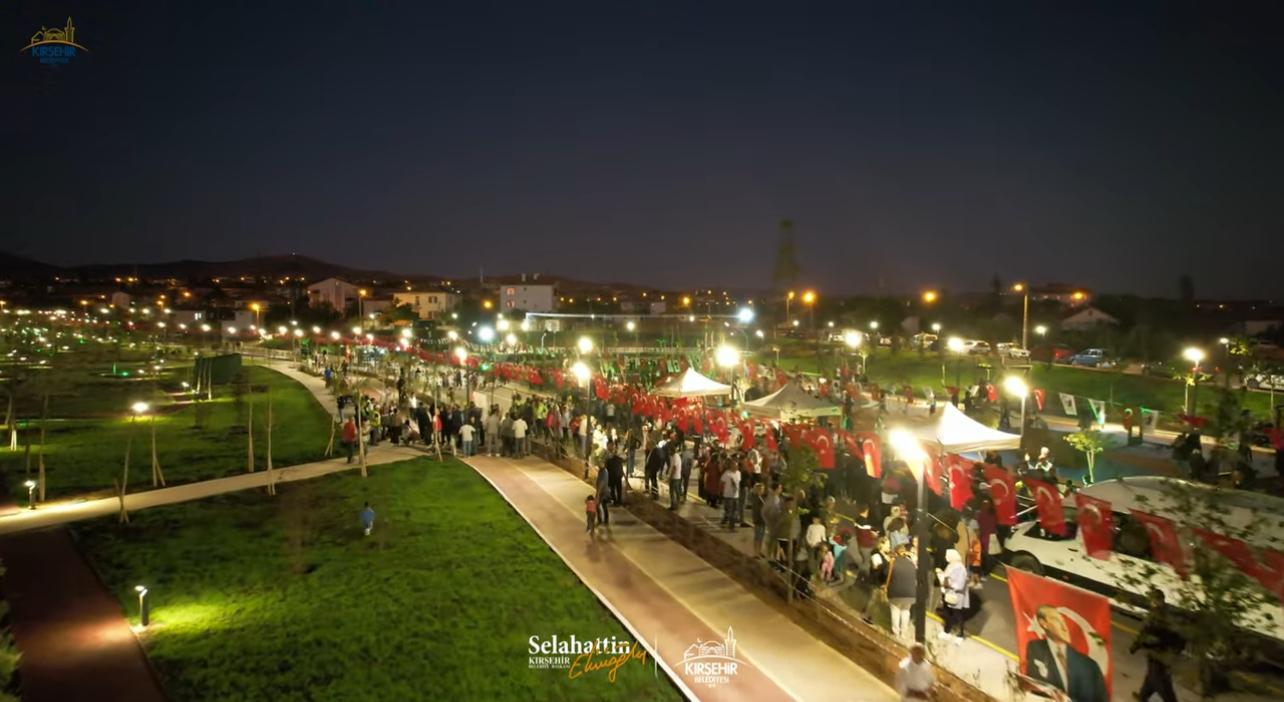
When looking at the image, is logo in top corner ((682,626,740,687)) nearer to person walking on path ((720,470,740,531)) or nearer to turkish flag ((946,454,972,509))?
turkish flag ((946,454,972,509))

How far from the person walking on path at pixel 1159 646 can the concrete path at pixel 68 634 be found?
10744mm

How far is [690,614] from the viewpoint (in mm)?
10438

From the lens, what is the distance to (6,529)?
15.8 m

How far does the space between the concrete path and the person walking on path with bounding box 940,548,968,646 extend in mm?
9725

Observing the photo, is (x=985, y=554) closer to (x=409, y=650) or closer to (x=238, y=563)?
(x=409, y=650)

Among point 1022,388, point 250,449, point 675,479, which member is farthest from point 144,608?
point 1022,388

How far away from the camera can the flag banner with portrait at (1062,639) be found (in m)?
6.45

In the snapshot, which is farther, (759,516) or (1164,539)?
(759,516)

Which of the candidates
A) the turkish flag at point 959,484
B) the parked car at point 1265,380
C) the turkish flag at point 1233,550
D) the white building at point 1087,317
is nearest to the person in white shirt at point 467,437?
the turkish flag at point 959,484

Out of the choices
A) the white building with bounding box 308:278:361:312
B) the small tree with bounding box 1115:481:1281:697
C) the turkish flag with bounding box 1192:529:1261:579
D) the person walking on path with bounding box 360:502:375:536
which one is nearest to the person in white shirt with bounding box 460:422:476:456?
the person walking on path with bounding box 360:502:375:536

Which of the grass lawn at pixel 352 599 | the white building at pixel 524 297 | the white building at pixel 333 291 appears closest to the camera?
the grass lawn at pixel 352 599

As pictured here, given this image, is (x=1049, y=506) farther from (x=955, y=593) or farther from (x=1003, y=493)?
(x=955, y=593)

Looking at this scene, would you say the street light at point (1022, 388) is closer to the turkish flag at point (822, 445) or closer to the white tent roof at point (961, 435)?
the white tent roof at point (961, 435)

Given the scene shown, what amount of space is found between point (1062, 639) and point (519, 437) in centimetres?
1722
